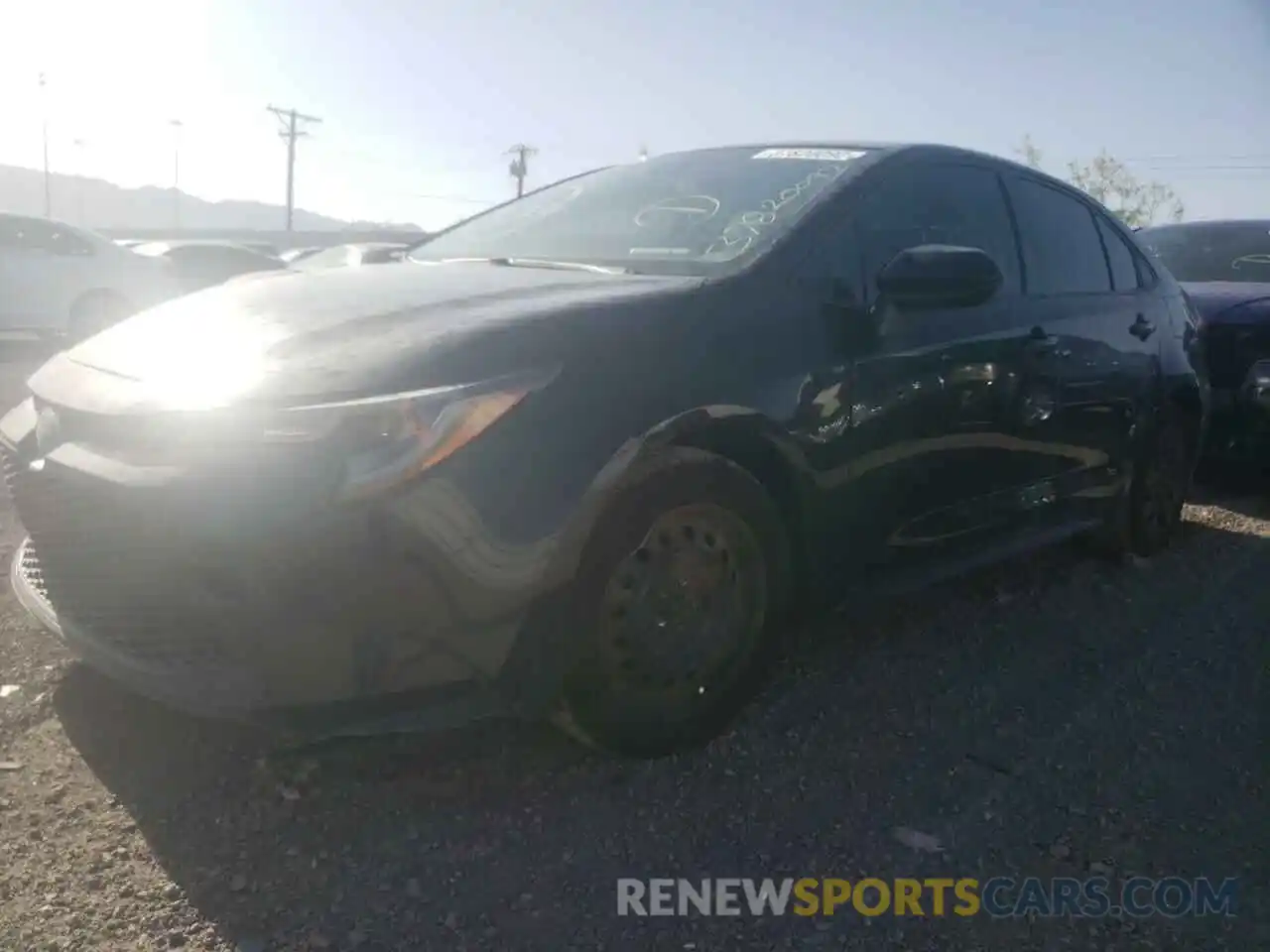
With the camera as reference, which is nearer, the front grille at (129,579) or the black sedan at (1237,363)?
the front grille at (129,579)

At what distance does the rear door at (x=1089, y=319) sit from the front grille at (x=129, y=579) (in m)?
2.86

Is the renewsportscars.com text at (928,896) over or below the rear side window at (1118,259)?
below

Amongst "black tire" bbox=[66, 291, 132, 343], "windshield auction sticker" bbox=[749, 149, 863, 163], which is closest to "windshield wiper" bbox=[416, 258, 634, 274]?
"windshield auction sticker" bbox=[749, 149, 863, 163]

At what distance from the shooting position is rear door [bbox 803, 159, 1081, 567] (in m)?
3.23

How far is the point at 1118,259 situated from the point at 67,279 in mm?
10868

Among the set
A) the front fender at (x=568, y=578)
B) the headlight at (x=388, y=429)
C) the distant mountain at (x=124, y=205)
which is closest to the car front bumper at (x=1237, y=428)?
the front fender at (x=568, y=578)

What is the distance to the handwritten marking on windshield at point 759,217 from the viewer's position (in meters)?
3.24

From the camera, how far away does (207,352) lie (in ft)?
8.69

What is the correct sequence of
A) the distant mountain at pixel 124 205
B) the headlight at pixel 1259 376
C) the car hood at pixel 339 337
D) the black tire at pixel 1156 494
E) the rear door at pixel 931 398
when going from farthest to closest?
the distant mountain at pixel 124 205
the headlight at pixel 1259 376
the black tire at pixel 1156 494
the rear door at pixel 931 398
the car hood at pixel 339 337

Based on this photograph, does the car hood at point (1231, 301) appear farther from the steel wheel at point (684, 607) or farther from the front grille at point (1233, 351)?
the steel wheel at point (684, 607)

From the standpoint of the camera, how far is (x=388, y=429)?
236 cm

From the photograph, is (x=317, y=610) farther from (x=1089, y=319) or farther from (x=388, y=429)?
(x=1089, y=319)

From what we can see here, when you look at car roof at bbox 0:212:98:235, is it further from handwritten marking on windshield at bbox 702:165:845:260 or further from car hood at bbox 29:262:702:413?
handwritten marking on windshield at bbox 702:165:845:260

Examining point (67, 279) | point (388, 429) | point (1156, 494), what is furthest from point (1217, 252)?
point (67, 279)
